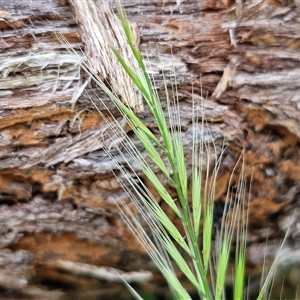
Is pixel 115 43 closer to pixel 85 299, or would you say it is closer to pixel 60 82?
pixel 60 82

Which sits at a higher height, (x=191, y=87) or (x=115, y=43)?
(x=115, y=43)

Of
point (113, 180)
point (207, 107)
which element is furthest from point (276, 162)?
point (113, 180)

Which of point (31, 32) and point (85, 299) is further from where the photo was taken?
point (85, 299)

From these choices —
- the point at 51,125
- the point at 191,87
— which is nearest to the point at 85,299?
the point at 51,125

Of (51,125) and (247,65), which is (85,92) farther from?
(247,65)

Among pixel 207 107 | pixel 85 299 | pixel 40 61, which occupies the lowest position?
pixel 85 299

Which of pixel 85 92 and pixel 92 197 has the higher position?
pixel 85 92
